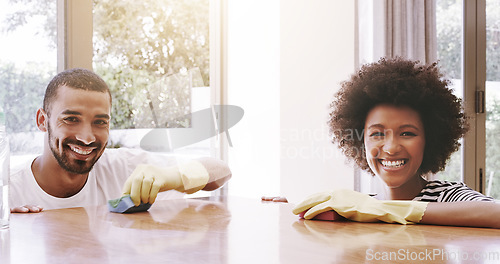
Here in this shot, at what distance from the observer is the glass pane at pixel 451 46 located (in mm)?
3389

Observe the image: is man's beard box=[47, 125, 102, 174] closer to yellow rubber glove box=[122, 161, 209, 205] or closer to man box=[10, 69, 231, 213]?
man box=[10, 69, 231, 213]

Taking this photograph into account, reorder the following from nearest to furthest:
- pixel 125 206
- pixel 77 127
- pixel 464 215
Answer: pixel 464 215
pixel 125 206
pixel 77 127

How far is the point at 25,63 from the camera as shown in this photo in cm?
223

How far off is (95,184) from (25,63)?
715 mm

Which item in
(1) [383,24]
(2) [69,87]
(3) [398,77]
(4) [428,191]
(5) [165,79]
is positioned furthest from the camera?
(1) [383,24]

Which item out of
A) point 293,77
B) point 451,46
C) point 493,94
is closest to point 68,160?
point 293,77

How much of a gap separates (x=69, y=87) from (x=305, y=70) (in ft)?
5.13

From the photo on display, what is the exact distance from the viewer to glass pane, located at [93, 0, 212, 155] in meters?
2.54

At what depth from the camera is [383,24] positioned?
3002mm

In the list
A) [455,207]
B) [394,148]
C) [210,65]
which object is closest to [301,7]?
[210,65]

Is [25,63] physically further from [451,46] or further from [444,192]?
[451,46]

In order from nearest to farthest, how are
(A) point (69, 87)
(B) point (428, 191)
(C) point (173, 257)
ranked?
(C) point (173, 257), (B) point (428, 191), (A) point (69, 87)

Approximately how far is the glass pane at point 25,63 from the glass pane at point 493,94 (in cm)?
277

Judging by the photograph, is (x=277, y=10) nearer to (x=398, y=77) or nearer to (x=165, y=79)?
(x=165, y=79)
